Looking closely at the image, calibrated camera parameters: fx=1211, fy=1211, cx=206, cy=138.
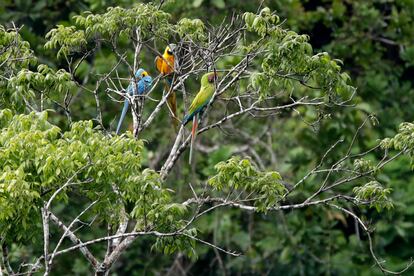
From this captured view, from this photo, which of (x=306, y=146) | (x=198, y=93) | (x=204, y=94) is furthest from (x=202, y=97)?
(x=306, y=146)

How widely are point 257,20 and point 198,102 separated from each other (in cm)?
92

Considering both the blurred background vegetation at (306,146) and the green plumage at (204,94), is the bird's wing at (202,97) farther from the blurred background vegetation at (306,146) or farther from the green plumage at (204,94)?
the blurred background vegetation at (306,146)

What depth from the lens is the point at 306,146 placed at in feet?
45.3

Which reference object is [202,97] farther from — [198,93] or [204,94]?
[198,93]

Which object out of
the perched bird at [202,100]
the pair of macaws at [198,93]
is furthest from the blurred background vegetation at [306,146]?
the perched bird at [202,100]

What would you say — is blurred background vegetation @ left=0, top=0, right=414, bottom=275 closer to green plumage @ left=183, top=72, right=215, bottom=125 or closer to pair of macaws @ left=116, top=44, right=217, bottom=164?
pair of macaws @ left=116, top=44, right=217, bottom=164

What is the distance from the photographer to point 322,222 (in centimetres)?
1411

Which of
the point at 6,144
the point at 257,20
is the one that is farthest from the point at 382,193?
the point at 6,144

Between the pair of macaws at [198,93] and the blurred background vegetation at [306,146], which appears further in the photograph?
the blurred background vegetation at [306,146]

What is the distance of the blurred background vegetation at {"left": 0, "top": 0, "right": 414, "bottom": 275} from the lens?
1360 cm

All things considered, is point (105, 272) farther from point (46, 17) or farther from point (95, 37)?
point (46, 17)

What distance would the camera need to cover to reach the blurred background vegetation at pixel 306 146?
13.6 meters

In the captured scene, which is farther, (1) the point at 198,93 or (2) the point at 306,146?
(2) the point at 306,146

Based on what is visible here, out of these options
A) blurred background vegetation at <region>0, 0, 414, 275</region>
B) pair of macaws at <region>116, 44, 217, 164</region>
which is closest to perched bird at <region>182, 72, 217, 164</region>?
pair of macaws at <region>116, 44, 217, 164</region>
